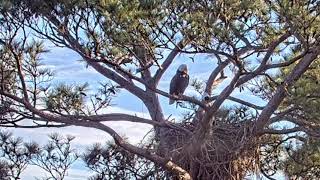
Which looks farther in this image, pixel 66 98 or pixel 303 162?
pixel 303 162

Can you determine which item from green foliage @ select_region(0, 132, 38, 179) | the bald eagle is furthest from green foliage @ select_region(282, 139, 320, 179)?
green foliage @ select_region(0, 132, 38, 179)

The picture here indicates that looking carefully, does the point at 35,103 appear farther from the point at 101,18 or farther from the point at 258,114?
the point at 258,114

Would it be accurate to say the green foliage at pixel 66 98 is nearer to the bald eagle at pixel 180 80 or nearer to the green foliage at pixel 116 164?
the green foliage at pixel 116 164

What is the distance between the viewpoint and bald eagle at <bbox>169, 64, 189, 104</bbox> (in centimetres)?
398

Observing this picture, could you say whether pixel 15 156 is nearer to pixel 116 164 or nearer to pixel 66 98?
pixel 116 164

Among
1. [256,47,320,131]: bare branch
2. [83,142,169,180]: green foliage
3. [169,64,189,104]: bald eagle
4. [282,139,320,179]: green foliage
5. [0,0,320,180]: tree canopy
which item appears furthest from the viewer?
[169,64,189,104]: bald eagle

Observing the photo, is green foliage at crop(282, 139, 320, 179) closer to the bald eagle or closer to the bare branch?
the bare branch

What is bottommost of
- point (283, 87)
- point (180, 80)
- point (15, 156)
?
point (15, 156)

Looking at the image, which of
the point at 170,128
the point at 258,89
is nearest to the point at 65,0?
the point at 170,128

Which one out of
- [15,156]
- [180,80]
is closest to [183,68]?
[180,80]

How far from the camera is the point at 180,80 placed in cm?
400

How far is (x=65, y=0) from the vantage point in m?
2.66

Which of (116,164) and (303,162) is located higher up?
(303,162)

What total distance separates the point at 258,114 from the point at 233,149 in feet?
0.80
